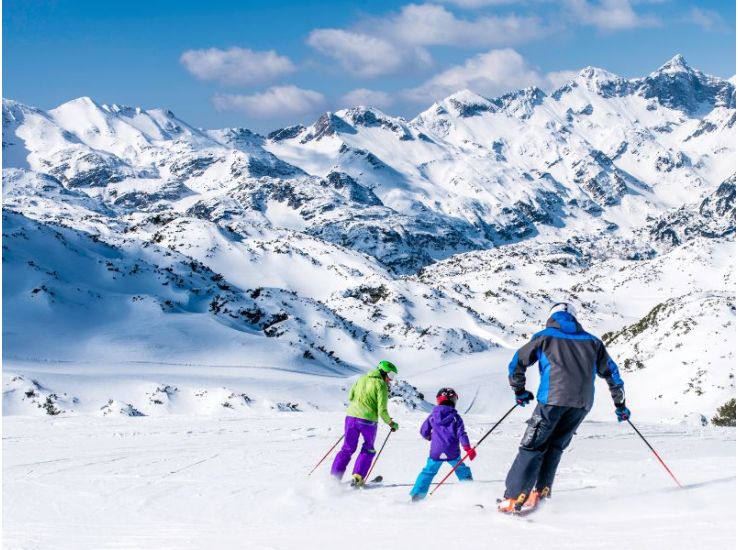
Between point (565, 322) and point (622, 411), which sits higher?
point (565, 322)

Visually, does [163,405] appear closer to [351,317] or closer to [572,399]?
[572,399]

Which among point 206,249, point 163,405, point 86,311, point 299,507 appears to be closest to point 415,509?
point 299,507

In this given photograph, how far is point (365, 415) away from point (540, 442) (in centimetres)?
323

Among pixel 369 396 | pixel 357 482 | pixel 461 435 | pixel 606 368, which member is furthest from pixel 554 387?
pixel 357 482

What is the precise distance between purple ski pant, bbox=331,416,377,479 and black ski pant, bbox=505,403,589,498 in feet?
9.45

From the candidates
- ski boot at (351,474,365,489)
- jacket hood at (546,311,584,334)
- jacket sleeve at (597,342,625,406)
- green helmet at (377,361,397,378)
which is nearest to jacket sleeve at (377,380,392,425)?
green helmet at (377,361,397,378)

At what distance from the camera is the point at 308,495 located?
8.77 metres

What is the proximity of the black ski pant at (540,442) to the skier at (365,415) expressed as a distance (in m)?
2.73

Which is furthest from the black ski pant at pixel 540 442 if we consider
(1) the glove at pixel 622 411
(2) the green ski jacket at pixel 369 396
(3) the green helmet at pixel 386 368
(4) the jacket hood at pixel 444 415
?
(2) the green ski jacket at pixel 369 396

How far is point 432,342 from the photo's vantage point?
52.4 m

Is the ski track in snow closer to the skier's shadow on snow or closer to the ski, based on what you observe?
the skier's shadow on snow

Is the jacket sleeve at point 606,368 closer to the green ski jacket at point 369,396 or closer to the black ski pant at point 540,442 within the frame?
the black ski pant at point 540,442

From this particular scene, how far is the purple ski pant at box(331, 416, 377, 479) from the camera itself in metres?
9.82

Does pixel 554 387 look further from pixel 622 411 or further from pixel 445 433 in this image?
pixel 445 433
